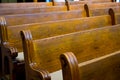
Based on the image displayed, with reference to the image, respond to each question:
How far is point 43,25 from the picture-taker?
1688mm

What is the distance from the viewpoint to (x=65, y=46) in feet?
4.64

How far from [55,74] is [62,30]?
0.57 meters

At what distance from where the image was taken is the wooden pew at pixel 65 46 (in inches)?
48.6

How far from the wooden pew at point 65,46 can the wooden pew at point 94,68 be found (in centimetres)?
35

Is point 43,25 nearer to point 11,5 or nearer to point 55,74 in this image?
point 55,74

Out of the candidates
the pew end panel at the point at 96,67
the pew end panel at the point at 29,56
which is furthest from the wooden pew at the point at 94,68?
the pew end panel at the point at 29,56

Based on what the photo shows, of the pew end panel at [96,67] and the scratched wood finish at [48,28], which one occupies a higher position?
the scratched wood finish at [48,28]

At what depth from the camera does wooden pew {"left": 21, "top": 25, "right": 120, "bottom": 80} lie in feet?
4.05

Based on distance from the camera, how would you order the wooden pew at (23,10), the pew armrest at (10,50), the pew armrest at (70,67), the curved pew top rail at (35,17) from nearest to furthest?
the pew armrest at (70,67)
the pew armrest at (10,50)
the curved pew top rail at (35,17)
the wooden pew at (23,10)

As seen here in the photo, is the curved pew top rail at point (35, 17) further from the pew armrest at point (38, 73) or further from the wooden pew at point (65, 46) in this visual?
the pew armrest at point (38, 73)

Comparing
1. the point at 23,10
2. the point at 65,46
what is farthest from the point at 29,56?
the point at 23,10

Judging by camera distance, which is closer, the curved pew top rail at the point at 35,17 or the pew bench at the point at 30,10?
the curved pew top rail at the point at 35,17

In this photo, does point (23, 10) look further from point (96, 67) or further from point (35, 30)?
point (96, 67)

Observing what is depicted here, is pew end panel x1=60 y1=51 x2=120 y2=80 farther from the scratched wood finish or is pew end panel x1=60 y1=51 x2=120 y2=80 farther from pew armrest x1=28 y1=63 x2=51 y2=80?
the scratched wood finish
